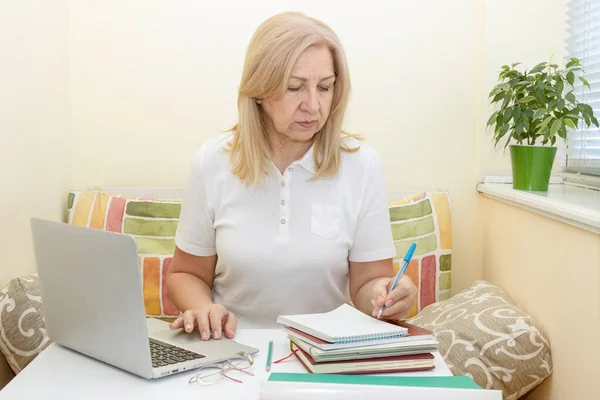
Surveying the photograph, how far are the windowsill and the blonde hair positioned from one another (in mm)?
576

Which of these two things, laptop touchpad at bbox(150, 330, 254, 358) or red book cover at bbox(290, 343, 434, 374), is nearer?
red book cover at bbox(290, 343, 434, 374)

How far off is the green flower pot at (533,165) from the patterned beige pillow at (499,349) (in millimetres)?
448

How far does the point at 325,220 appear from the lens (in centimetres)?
169

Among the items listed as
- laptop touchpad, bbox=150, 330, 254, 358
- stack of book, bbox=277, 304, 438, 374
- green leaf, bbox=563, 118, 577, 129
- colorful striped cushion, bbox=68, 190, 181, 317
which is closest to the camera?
stack of book, bbox=277, 304, 438, 374

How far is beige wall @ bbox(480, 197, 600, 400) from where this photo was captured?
5.39ft

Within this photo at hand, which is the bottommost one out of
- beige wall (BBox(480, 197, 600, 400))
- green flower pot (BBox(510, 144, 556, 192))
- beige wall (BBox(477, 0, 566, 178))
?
beige wall (BBox(480, 197, 600, 400))

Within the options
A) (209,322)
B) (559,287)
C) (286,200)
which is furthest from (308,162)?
(559,287)

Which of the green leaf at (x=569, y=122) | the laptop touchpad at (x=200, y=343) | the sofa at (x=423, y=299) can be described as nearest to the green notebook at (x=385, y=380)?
the laptop touchpad at (x=200, y=343)

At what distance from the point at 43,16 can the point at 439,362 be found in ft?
6.12

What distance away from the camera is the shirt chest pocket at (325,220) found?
1.68m

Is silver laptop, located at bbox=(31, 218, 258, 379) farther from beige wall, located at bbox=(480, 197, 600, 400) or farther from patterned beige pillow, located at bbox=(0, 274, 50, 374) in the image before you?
beige wall, located at bbox=(480, 197, 600, 400)

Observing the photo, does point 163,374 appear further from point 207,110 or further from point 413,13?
point 413,13

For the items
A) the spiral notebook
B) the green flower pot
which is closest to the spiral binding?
the spiral notebook

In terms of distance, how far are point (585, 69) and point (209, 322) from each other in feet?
5.50
